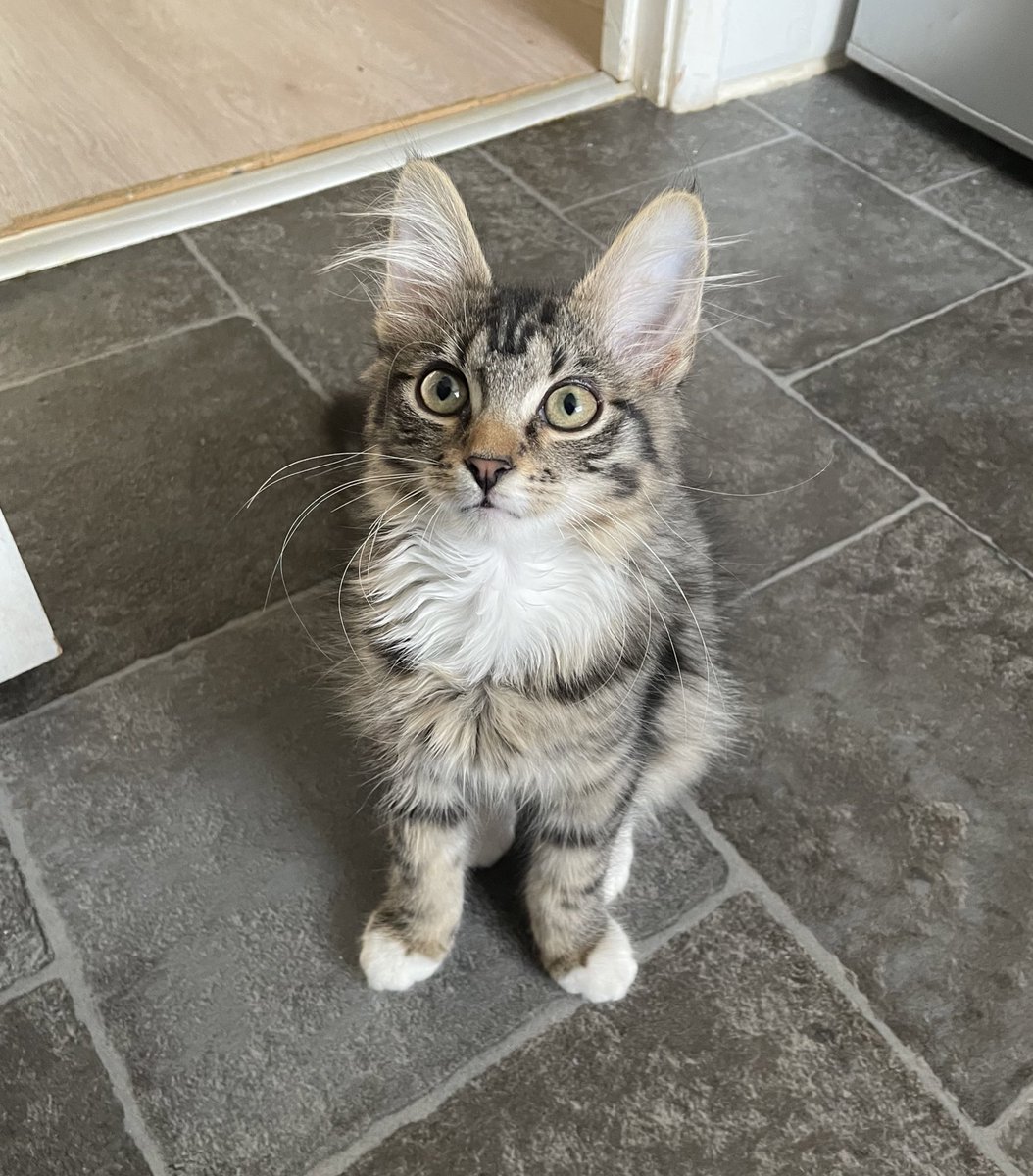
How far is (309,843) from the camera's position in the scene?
1.29 meters

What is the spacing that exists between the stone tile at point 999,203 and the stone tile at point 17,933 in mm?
2131

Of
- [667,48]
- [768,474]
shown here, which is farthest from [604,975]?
[667,48]

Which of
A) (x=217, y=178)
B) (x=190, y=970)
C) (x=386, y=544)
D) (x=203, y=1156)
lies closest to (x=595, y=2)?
(x=217, y=178)

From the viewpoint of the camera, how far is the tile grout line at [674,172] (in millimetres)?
2238

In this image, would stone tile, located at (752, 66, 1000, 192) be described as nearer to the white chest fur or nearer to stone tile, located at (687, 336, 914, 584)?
stone tile, located at (687, 336, 914, 584)

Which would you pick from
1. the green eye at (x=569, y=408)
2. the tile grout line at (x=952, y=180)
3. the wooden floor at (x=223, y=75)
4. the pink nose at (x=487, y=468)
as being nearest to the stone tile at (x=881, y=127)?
the tile grout line at (x=952, y=180)

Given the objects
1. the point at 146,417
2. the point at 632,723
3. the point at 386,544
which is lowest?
the point at 146,417

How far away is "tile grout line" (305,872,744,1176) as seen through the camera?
105 cm

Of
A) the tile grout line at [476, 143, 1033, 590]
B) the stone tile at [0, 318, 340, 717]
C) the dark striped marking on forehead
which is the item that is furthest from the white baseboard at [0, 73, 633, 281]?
the dark striped marking on forehead

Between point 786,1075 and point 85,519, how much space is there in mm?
1274

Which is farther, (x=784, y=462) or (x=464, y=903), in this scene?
(x=784, y=462)

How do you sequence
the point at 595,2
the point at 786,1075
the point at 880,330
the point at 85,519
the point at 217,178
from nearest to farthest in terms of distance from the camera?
the point at 786,1075 < the point at 85,519 < the point at 880,330 < the point at 217,178 < the point at 595,2

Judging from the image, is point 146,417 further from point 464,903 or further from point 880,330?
point 880,330

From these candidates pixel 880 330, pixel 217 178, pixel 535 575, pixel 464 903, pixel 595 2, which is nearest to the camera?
pixel 535 575
